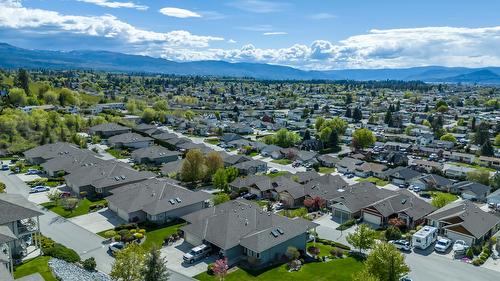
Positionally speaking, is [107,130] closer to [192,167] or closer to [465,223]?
[192,167]

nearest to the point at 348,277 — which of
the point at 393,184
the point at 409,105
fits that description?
the point at 393,184

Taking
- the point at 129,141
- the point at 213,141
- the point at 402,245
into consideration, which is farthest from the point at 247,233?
the point at 213,141

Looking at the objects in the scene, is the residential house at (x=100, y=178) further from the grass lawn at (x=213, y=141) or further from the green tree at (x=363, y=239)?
the grass lawn at (x=213, y=141)

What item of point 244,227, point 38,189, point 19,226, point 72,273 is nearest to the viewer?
point 72,273

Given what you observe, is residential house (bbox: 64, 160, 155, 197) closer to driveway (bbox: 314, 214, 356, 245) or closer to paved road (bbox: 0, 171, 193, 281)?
paved road (bbox: 0, 171, 193, 281)

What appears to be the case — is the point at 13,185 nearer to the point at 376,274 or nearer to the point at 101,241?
the point at 101,241
